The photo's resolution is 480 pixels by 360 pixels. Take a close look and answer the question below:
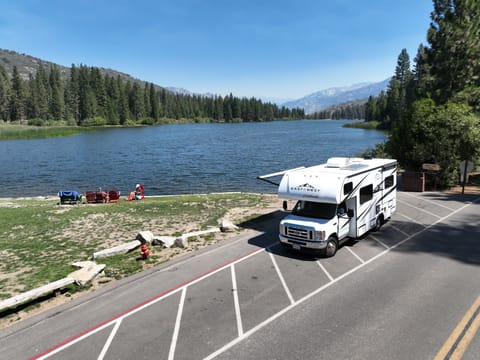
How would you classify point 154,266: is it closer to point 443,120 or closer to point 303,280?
point 303,280

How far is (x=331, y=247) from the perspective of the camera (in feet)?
41.9

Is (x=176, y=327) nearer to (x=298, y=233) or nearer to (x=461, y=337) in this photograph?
(x=298, y=233)

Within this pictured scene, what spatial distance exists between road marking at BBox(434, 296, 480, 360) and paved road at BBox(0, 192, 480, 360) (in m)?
0.03

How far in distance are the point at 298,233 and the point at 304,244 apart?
0.48 metres

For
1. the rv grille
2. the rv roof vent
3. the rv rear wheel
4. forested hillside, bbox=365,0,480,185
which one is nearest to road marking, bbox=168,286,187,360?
the rv grille

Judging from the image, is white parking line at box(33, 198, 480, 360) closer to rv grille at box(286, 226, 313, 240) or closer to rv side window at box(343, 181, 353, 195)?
rv grille at box(286, 226, 313, 240)

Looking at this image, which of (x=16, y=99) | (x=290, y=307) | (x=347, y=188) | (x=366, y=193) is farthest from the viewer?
(x=16, y=99)

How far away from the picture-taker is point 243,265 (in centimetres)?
1234

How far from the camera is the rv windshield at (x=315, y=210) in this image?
13.0 metres

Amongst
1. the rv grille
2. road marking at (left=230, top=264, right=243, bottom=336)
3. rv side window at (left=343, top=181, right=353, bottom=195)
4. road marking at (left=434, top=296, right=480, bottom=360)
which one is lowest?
road marking at (left=230, top=264, right=243, bottom=336)

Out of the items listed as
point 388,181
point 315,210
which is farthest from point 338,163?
point 388,181

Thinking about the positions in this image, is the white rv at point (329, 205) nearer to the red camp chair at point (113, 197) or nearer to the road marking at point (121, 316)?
the road marking at point (121, 316)

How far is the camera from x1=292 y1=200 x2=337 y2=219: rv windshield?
42.6 ft

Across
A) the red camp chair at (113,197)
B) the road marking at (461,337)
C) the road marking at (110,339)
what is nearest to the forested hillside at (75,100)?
the red camp chair at (113,197)
